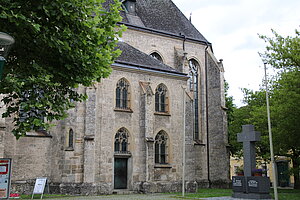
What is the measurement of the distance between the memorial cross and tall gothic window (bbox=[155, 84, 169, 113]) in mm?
6828

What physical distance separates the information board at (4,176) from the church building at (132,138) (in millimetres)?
8997

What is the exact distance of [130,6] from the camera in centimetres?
2981

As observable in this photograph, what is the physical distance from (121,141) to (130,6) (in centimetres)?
1226

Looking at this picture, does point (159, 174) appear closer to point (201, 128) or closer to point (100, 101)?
point (100, 101)

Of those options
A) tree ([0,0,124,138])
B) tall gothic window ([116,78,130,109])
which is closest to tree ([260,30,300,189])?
tall gothic window ([116,78,130,109])

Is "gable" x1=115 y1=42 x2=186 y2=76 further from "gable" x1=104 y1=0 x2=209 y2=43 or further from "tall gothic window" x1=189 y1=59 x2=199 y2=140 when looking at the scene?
"tall gothic window" x1=189 y1=59 x2=199 y2=140

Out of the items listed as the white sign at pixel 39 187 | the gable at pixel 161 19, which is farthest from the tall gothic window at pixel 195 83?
the white sign at pixel 39 187

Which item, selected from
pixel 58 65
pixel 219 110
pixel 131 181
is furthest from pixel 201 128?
pixel 58 65

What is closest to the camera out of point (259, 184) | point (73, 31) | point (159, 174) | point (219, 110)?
point (73, 31)

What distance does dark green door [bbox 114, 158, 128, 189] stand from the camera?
22625 millimetres

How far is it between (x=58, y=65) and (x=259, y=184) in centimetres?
1170

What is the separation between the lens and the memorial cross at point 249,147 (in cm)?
1900

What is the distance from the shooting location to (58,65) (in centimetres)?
1075

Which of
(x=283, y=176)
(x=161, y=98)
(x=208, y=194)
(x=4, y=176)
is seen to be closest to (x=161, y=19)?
(x=161, y=98)
